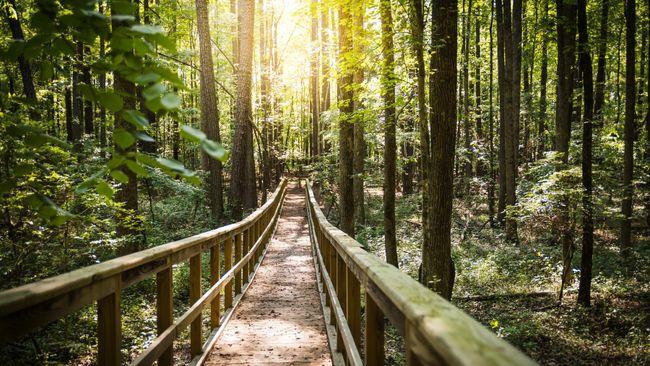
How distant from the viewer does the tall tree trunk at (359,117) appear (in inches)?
348

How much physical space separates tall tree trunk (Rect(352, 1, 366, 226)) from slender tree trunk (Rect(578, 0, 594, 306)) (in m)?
4.78

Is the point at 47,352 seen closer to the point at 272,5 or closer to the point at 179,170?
the point at 179,170

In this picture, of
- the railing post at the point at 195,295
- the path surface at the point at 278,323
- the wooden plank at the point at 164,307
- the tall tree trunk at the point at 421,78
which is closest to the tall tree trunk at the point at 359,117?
the tall tree trunk at the point at 421,78

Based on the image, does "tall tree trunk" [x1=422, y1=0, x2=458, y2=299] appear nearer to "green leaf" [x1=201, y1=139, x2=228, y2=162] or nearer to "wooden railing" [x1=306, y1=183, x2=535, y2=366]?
"wooden railing" [x1=306, y1=183, x2=535, y2=366]

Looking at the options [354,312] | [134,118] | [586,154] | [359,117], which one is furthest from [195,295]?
[586,154]

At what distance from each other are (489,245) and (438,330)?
1568 cm

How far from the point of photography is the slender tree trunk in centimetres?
932

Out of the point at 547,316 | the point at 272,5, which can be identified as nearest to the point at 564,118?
the point at 547,316

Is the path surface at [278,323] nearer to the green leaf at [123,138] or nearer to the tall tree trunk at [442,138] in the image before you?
the tall tree trunk at [442,138]

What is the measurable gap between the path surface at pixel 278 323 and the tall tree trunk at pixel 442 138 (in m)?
2.18

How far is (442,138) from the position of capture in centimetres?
704

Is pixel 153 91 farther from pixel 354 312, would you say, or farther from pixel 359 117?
pixel 359 117

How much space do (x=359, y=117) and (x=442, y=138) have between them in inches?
116

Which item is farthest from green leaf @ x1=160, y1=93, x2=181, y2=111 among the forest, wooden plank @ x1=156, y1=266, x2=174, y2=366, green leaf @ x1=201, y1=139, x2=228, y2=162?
wooden plank @ x1=156, y1=266, x2=174, y2=366
